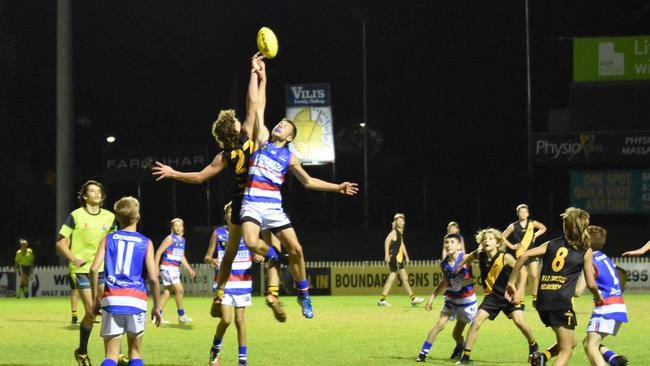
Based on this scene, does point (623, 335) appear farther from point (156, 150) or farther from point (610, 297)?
point (156, 150)

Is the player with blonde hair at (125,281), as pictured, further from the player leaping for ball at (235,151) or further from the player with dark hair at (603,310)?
the player with dark hair at (603,310)

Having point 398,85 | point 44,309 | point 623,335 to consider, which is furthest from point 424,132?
point 623,335

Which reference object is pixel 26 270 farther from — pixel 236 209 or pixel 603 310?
pixel 603 310

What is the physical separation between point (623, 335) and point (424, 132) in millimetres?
51814

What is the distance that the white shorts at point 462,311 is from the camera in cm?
1340

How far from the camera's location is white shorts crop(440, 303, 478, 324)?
13.4 meters

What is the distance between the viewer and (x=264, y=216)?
1070 cm

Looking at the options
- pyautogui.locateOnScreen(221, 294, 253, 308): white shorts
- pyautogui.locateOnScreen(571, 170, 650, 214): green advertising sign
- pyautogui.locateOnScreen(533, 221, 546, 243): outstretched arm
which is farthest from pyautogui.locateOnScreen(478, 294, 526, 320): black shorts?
pyautogui.locateOnScreen(571, 170, 650, 214): green advertising sign

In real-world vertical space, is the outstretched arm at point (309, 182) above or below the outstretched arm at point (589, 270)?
above

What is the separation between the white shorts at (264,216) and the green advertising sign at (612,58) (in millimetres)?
30620

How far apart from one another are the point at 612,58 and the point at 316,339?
26.7m

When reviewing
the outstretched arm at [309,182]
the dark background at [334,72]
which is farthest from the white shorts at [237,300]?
the dark background at [334,72]

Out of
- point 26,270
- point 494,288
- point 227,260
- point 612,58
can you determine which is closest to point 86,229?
point 227,260

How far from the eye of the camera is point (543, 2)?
218ft
